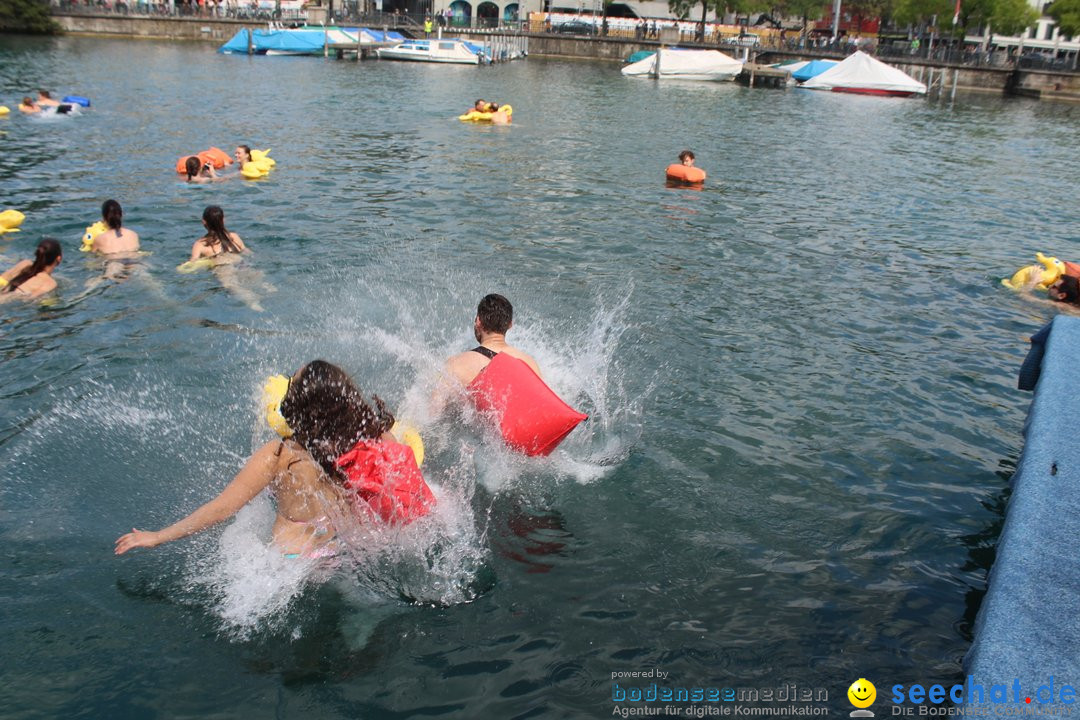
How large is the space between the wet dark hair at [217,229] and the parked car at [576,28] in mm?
63348

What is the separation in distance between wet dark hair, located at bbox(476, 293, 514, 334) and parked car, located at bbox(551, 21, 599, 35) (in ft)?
223

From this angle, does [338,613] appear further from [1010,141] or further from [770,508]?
[1010,141]

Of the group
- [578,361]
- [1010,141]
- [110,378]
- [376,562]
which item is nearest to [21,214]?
[110,378]

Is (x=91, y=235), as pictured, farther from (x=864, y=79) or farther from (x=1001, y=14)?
(x=1001, y=14)

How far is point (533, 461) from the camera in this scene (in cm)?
654

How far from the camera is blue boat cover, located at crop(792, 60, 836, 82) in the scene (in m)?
56.5

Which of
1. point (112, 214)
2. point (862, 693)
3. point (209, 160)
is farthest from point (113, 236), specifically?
point (862, 693)

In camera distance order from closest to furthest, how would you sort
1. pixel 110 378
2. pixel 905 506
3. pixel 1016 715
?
pixel 1016 715, pixel 905 506, pixel 110 378

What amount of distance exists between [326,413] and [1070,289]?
1119cm

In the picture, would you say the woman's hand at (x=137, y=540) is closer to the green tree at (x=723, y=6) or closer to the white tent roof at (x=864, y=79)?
the white tent roof at (x=864, y=79)

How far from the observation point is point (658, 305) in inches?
425

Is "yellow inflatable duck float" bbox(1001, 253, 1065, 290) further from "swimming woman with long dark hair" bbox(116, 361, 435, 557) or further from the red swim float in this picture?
the red swim float

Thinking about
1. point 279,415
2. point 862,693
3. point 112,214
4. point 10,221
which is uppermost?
point 112,214

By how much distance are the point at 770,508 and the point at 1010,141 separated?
3035 centimetres
